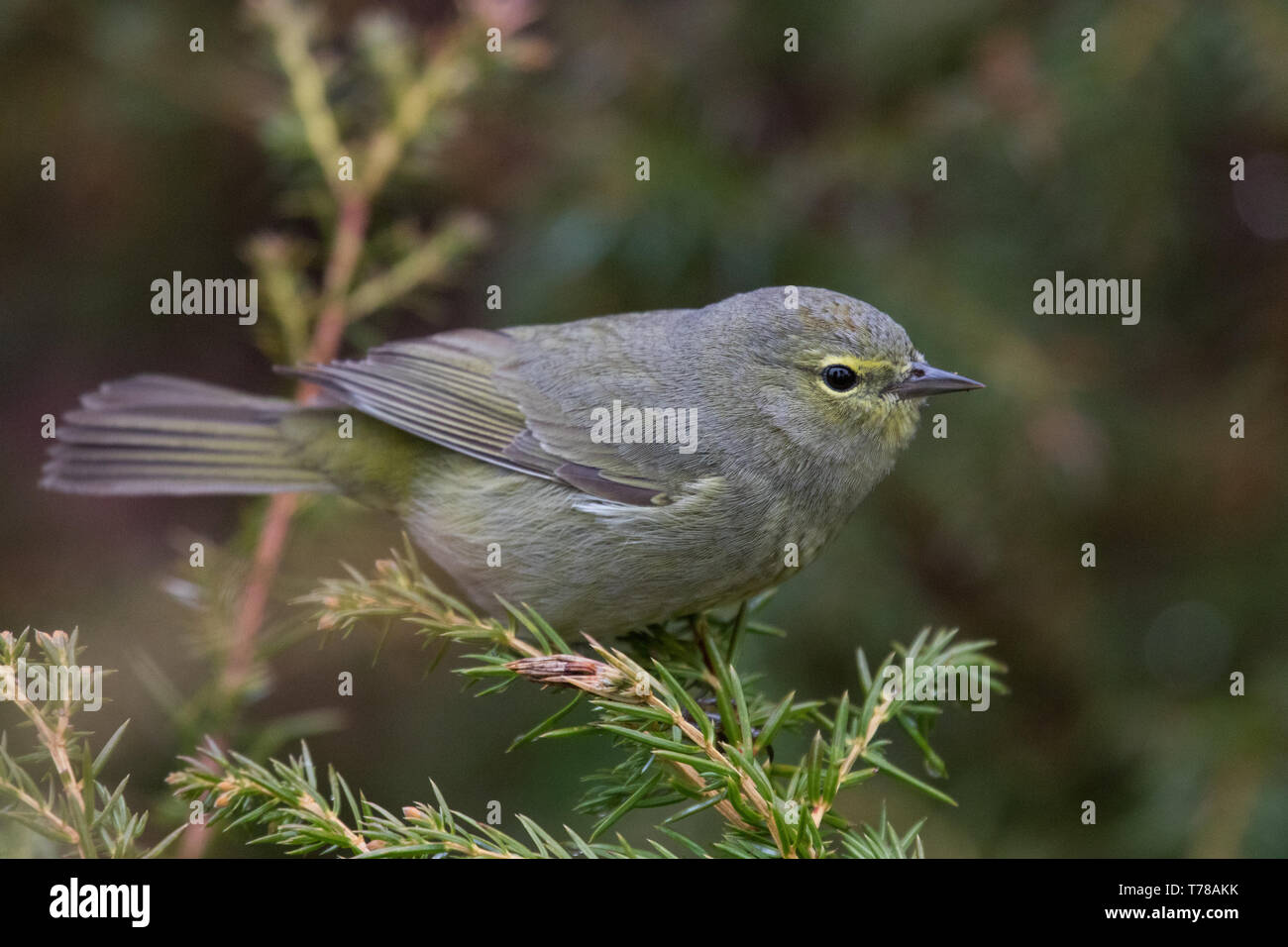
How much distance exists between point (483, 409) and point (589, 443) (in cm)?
42

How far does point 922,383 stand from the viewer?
321cm

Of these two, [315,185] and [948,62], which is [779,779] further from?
[948,62]

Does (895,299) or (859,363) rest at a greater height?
(895,299)

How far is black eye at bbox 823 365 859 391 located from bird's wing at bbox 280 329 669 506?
0.58 m

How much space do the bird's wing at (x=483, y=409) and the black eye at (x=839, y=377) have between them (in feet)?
1.91

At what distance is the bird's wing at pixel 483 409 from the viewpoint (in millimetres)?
3393

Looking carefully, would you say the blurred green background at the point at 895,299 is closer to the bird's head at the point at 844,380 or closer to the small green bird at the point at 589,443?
the small green bird at the point at 589,443

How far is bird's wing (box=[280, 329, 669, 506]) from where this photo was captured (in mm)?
3393

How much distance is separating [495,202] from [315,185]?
42.0 inches

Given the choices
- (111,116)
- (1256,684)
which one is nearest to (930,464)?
(1256,684)

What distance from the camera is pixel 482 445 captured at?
3.58 metres

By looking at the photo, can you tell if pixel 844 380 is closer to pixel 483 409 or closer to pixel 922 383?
pixel 922 383

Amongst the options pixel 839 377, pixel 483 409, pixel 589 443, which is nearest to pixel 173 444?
pixel 483 409

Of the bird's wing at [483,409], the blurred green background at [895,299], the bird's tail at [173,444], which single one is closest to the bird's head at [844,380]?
the bird's wing at [483,409]
